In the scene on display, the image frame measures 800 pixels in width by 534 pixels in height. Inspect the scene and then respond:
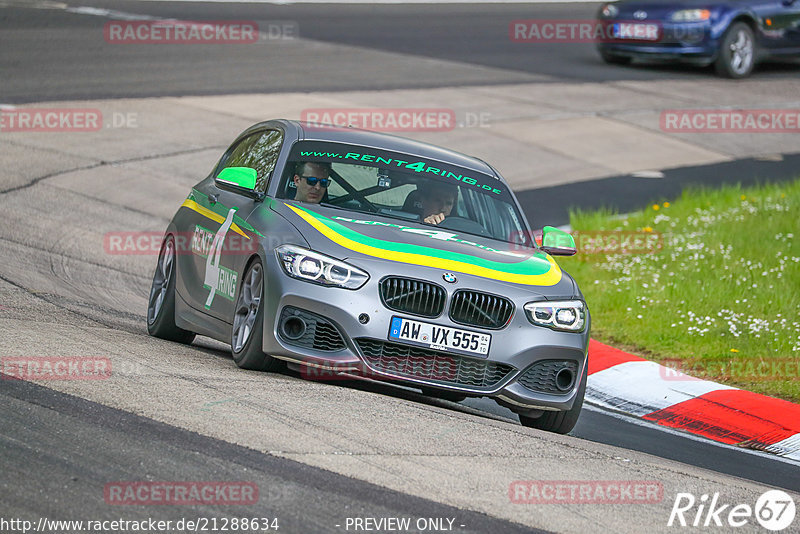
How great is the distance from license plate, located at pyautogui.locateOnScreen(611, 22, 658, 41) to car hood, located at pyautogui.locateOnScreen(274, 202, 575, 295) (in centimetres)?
1645

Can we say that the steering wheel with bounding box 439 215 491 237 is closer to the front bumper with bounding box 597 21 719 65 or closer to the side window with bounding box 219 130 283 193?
the side window with bounding box 219 130 283 193

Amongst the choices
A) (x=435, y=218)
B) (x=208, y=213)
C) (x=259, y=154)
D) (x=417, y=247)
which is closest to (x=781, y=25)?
(x=259, y=154)

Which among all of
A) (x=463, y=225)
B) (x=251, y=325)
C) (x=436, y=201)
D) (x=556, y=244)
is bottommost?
(x=251, y=325)

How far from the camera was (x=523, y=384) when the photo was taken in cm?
744

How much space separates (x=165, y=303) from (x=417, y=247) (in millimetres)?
2392

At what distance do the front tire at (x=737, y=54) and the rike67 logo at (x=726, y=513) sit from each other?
19.2 metres

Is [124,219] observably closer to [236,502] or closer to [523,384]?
[523,384]

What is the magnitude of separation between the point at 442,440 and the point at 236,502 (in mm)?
1501

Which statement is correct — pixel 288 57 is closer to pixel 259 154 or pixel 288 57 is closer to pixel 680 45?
pixel 680 45

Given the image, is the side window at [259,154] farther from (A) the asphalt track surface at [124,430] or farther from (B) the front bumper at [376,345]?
(B) the front bumper at [376,345]

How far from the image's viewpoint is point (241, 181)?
816cm

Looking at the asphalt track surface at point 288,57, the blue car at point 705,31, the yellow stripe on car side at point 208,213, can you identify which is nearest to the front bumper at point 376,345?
the yellow stripe on car side at point 208,213

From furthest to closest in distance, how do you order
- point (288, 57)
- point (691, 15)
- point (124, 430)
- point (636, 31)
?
point (636, 31) < point (288, 57) < point (691, 15) < point (124, 430)

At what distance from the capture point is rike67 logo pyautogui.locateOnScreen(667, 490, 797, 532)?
5.76 m
